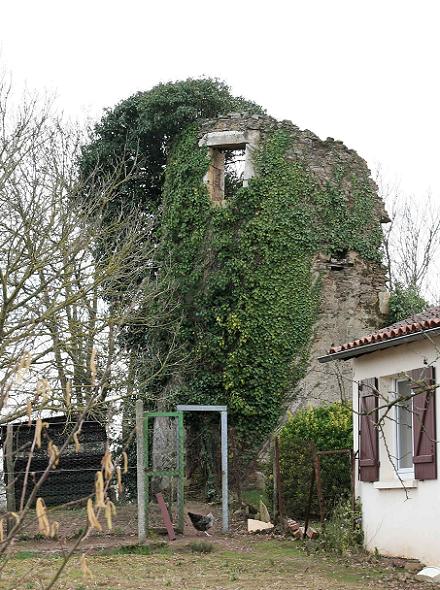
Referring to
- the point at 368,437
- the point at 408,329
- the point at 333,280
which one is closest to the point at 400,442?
the point at 368,437

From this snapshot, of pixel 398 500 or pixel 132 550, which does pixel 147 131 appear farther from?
pixel 398 500

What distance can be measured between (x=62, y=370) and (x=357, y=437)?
495 cm

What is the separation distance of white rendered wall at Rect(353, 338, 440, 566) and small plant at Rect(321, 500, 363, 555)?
0.57 ft

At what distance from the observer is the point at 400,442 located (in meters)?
13.6

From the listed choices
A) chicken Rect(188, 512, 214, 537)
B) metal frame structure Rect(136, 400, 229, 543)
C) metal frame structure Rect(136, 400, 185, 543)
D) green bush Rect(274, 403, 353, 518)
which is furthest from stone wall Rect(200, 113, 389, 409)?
metal frame structure Rect(136, 400, 185, 543)

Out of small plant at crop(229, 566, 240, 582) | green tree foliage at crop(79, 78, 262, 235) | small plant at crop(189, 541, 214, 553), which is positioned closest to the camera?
small plant at crop(229, 566, 240, 582)

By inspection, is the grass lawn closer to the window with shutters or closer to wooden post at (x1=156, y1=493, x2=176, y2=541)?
wooden post at (x1=156, y1=493, x2=176, y2=541)

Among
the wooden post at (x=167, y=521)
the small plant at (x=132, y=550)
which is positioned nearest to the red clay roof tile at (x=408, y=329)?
the wooden post at (x=167, y=521)

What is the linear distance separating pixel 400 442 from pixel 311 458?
332 centimetres

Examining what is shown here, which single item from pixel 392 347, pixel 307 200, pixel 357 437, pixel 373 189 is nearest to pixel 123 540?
pixel 357 437

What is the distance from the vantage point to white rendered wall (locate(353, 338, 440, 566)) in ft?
40.5

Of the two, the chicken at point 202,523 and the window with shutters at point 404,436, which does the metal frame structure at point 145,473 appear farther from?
the window with shutters at point 404,436

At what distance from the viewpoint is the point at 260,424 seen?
20250 millimetres

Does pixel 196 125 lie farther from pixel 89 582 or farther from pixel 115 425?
pixel 89 582
